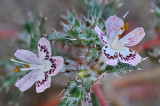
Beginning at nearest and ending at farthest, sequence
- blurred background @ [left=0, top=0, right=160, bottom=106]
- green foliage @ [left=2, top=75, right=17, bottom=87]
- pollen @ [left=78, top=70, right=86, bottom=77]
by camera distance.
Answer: pollen @ [left=78, top=70, right=86, bottom=77] < green foliage @ [left=2, top=75, right=17, bottom=87] < blurred background @ [left=0, top=0, right=160, bottom=106]

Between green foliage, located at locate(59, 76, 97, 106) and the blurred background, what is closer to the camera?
green foliage, located at locate(59, 76, 97, 106)

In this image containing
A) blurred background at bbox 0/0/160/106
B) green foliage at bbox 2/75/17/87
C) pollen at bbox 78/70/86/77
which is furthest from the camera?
blurred background at bbox 0/0/160/106

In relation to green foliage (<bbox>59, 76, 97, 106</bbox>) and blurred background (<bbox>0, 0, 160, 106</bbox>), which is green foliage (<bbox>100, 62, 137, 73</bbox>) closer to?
green foliage (<bbox>59, 76, 97, 106</bbox>)

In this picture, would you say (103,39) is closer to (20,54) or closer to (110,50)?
(110,50)

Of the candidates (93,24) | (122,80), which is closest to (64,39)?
(93,24)

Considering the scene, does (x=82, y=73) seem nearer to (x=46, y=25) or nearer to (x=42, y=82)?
(x=42, y=82)

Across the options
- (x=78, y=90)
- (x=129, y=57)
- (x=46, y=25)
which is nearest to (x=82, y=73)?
(x=78, y=90)

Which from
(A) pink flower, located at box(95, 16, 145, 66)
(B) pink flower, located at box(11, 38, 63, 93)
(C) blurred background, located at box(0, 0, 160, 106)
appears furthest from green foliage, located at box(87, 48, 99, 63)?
(C) blurred background, located at box(0, 0, 160, 106)
